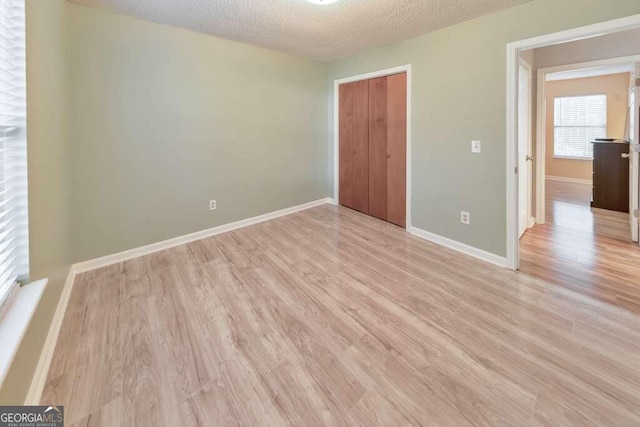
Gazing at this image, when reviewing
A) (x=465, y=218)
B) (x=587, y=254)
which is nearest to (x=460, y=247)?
(x=465, y=218)

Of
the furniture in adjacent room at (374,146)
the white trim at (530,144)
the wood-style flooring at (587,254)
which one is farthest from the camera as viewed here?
the furniture in adjacent room at (374,146)

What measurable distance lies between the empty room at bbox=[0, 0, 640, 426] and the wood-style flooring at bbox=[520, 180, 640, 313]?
0.03 m

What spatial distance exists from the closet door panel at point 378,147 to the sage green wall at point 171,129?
1.08 meters

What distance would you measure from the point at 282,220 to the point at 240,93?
1.79 meters

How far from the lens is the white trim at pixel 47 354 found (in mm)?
1369

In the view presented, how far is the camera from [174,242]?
3455 mm

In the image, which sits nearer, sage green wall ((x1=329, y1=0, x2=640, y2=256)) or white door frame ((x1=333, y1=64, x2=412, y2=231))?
sage green wall ((x1=329, y1=0, x2=640, y2=256))

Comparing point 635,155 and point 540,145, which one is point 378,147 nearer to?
point 540,145

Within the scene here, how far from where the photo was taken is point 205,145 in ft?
11.7

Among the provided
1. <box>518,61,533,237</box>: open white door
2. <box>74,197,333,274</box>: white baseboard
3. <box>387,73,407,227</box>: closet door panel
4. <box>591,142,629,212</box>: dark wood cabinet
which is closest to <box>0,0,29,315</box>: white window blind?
<box>74,197,333,274</box>: white baseboard

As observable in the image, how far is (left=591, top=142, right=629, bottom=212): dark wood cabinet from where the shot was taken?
4457mm

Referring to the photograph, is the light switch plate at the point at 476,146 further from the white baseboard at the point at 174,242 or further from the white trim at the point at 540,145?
the white baseboard at the point at 174,242

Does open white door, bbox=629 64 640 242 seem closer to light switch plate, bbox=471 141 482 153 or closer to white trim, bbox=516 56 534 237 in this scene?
white trim, bbox=516 56 534 237

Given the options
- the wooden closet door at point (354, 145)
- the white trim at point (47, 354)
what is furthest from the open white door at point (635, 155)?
the white trim at point (47, 354)
